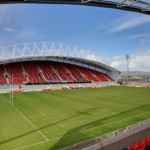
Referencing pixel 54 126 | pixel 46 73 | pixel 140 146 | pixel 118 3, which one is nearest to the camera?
pixel 140 146

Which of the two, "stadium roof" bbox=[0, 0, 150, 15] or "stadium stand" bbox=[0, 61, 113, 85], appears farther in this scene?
"stadium stand" bbox=[0, 61, 113, 85]

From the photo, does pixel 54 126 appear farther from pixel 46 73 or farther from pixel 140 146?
pixel 46 73

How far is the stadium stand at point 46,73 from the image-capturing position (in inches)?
2392

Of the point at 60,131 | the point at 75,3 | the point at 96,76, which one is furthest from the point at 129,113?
the point at 96,76

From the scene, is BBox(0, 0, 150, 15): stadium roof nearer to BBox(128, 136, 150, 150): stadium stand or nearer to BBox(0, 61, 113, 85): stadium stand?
BBox(128, 136, 150, 150): stadium stand

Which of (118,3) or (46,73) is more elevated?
(118,3)

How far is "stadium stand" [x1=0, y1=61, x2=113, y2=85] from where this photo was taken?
60750mm

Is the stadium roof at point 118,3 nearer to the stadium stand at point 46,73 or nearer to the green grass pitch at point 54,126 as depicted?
the green grass pitch at point 54,126

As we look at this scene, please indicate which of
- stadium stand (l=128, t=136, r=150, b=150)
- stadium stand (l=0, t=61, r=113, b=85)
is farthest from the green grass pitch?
stadium stand (l=0, t=61, r=113, b=85)

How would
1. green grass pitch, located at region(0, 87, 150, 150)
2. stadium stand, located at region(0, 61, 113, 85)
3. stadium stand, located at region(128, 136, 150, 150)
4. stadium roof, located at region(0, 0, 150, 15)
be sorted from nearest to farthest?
stadium roof, located at region(0, 0, 150, 15) < stadium stand, located at region(128, 136, 150, 150) < green grass pitch, located at region(0, 87, 150, 150) < stadium stand, located at region(0, 61, 113, 85)

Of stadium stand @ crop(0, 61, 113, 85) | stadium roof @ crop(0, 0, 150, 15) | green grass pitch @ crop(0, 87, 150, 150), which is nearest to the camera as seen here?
stadium roof @ crop(0, 0, 150, 15)

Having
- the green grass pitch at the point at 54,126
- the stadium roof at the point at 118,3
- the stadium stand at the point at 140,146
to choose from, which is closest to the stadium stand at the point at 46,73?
the green grass pitch at the point at 54,126

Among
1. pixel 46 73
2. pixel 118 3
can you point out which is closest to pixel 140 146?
pixel 118 3

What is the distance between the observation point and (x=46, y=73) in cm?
6850
